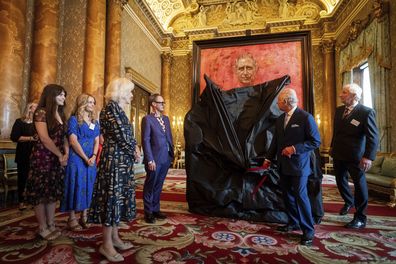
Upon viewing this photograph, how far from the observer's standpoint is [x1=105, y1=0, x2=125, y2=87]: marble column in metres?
6.75

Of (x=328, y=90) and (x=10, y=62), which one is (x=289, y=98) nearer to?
(x=10, y=62)

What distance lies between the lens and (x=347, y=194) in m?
3.37

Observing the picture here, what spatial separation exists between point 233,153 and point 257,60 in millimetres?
1985

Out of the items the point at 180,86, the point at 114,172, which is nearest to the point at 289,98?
the point at 114,172

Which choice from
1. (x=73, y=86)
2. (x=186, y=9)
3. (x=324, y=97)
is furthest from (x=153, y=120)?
(x=186, y=9)

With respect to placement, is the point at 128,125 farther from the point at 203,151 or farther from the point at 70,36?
the point at 70,36

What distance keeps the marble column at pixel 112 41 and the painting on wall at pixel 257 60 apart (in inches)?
134

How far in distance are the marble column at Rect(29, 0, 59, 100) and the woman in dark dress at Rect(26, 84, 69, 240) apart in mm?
3029

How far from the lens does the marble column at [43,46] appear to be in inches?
193

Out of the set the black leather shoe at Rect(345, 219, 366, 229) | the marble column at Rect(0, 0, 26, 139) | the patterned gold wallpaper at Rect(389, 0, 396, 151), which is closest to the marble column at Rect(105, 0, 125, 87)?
the marble column at Rect(0, 0, 26, 139)

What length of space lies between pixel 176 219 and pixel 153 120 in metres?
1.29

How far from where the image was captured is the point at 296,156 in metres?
2.38

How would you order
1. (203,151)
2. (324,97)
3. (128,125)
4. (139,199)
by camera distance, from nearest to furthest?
1. (128,125)
2. (203,151)
3. (139,199)
4. (324,97)

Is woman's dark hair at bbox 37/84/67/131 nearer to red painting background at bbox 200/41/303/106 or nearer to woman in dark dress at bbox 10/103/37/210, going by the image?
woman in dark dress at bbox 10/103/37/210
